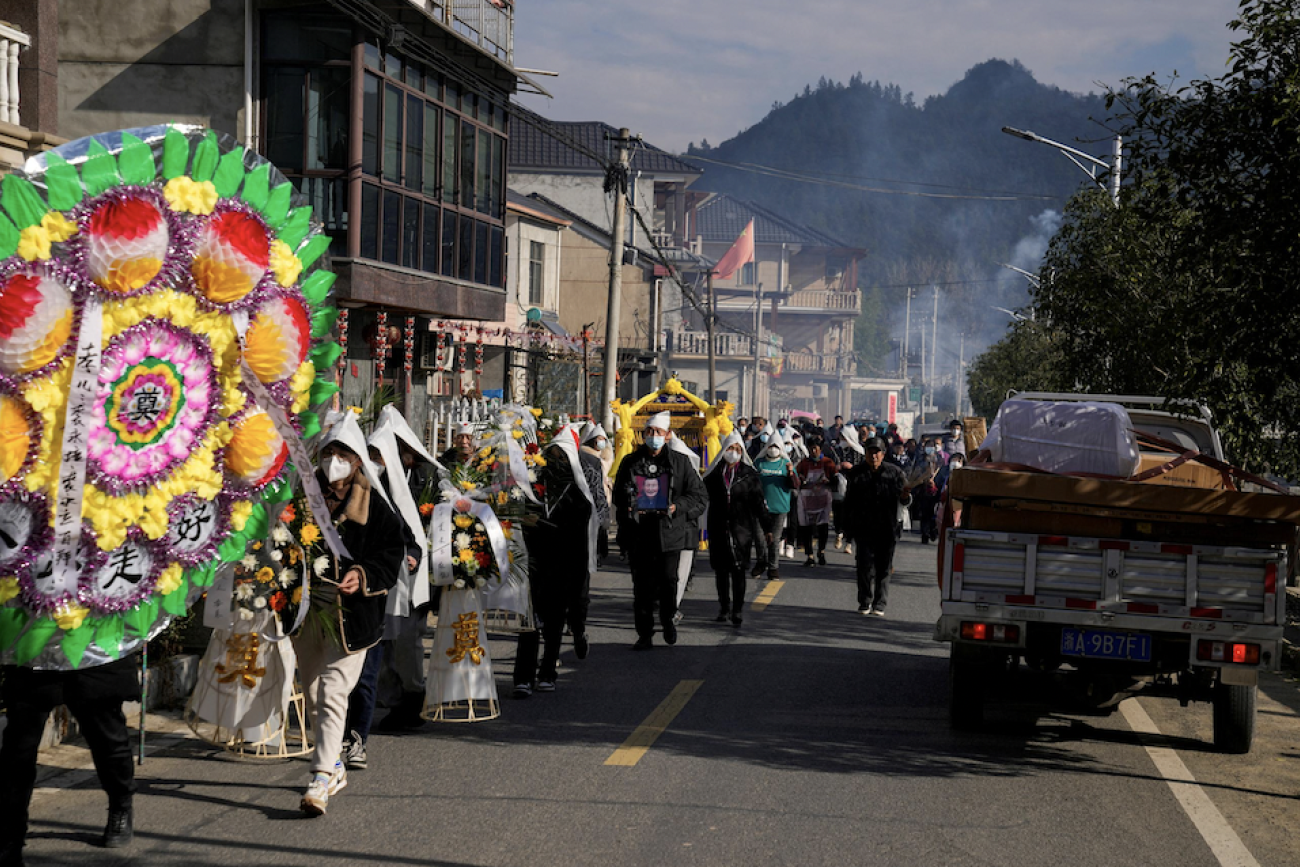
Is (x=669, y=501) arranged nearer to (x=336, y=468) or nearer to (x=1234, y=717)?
(x=1234, y=717)

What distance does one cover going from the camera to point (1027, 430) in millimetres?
9266

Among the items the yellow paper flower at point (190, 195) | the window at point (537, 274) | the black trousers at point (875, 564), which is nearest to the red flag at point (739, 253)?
the window at point (537, 274)

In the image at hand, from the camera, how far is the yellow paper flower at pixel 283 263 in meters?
6.34

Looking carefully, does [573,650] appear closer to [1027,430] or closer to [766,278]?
[1027,430]

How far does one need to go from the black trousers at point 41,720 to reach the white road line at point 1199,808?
16.0 ft

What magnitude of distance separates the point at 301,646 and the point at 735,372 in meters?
66.4

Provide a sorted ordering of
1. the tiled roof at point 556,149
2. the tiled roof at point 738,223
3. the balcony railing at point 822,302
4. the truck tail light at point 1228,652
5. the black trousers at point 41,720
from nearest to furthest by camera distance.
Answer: the black trousers at point 41,720
the truck tail light at point 1228,652
the tiled roof at point 556,149
the tiled roof at point 738,223
the balcony railing at point 822,302

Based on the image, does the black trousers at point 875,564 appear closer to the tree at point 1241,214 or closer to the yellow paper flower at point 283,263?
the tree at point 1241,214

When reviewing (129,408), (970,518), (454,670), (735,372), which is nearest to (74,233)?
(129,408)

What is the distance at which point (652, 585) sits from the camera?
1223cm

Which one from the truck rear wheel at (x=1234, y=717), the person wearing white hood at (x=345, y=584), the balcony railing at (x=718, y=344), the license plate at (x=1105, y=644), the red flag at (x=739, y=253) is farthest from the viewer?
the balcony railing at (x=718, y=344)

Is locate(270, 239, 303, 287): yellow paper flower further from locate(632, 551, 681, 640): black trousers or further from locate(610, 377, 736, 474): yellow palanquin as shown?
locate(610, 377, 736, 474): yellow palanquin

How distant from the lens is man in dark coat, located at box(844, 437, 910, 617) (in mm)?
14734

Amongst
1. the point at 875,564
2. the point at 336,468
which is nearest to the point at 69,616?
the point at 336,468
